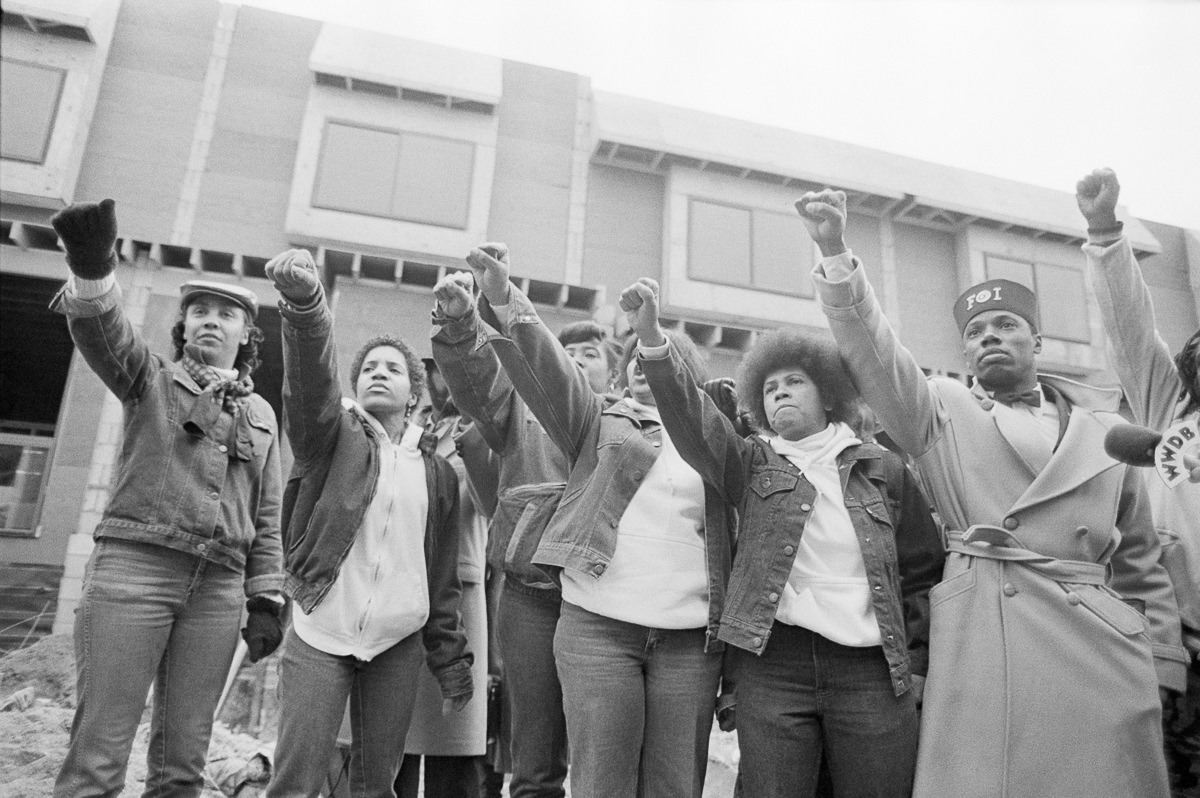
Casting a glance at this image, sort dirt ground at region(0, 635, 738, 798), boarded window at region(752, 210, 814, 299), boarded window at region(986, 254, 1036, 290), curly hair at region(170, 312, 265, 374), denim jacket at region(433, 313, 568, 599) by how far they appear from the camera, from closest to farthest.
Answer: denim jacket at region(433, 313, 568, 599) < curly hair at region(170, 312, 265, 374) < dirt ground at region(0, 635, 738, 798) < boarded window at region(752, 210, 814, 299) < boarded window at region(986, 254, 1036, 290)

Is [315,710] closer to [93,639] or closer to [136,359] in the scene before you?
[93,639]

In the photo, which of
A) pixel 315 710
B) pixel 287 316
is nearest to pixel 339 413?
pixel 287 316

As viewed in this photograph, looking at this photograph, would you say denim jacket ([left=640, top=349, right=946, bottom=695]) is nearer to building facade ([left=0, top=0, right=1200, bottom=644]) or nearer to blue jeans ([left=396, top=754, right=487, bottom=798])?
blue jeans ([left=396, top=754, right=487, bottom=798])

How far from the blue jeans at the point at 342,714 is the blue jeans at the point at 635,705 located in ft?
2.24

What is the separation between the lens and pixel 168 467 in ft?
A: 9.31

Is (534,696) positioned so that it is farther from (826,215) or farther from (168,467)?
(826,215)

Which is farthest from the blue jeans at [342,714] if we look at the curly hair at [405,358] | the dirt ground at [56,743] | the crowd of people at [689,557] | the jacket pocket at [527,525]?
the dirt ground at [56,743]

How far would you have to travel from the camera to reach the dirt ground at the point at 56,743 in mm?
4496

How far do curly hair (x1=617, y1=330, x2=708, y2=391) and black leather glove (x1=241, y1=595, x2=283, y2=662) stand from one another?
1.67m

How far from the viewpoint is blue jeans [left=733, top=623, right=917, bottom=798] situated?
218cm

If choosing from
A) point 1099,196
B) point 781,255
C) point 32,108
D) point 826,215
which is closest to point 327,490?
point 826,215

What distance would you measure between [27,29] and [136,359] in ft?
30.7

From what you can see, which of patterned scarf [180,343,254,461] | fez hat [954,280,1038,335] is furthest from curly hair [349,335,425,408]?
fez hat [954,280,1038,335]

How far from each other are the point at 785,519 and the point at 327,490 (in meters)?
1.61
